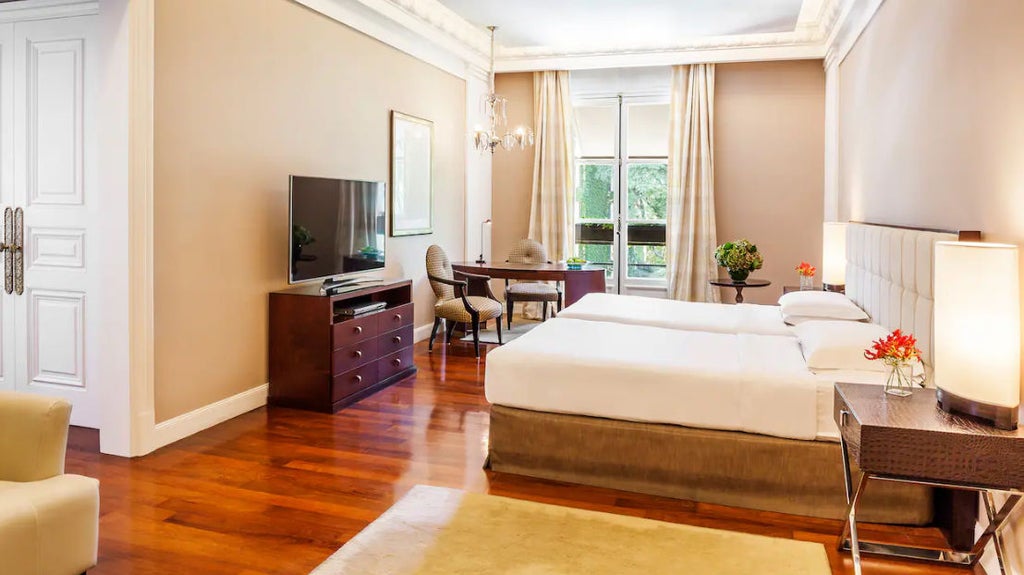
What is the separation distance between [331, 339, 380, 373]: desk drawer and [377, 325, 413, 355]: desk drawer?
0.24ft

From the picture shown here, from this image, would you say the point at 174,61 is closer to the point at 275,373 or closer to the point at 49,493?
the point at 275,373

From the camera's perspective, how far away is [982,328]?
211cm

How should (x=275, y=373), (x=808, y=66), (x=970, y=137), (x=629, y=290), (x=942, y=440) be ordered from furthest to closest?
(x=629, y=290) → (x=808, y=66) → (x=275, y=373) → (x=970, y=137) → (x=942, y=440)

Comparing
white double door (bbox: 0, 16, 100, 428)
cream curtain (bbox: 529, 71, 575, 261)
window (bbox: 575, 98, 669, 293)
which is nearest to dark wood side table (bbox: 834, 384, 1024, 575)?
white double door (bbox: 0, 16, 100, 428)

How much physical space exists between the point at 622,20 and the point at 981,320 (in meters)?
5.21

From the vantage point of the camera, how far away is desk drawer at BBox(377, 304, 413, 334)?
4992 millimetres

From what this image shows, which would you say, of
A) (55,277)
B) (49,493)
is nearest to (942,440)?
(49,493)

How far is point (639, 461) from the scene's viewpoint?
3.16 m

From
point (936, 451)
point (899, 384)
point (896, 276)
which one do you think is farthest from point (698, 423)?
point (896, 276)

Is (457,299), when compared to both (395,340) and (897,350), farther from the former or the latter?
(897,350)

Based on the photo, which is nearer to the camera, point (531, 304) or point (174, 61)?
point (174, 61)

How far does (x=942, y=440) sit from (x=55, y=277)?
A: 426 centimetres

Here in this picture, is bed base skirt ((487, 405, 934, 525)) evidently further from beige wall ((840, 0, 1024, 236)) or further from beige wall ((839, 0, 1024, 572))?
beige wall ((840, 0, 1024, 236))

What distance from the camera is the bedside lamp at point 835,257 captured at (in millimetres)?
5375
